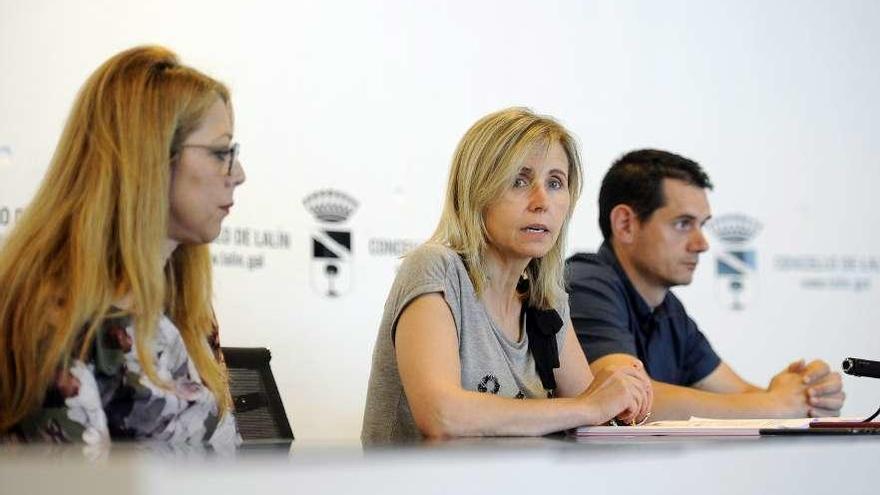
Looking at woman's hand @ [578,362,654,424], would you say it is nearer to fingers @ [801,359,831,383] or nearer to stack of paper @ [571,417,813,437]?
stack of paper @ [571,417,813,437]

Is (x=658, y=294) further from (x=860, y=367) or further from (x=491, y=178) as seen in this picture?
(x=860, y=367)

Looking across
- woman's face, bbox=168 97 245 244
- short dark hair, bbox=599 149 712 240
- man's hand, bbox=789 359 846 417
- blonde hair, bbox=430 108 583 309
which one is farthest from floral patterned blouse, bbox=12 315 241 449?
short dark hair, bbox=599 149 712 240

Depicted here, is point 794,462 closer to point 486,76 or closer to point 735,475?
point 735,475

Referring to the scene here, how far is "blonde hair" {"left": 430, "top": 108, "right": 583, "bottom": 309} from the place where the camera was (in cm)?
205

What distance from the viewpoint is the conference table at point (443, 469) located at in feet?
2.87

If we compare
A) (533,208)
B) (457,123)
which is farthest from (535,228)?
(457,123)

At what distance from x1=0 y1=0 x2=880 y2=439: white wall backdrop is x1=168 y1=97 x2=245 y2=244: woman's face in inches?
47.7

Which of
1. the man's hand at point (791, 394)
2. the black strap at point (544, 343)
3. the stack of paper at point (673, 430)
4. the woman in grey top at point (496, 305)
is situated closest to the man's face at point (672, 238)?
the man's hand at point (791, 394)

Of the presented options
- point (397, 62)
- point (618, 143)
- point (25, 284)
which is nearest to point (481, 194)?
point (25, 284)

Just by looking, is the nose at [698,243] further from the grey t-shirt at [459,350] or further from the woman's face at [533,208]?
the grey t-shirt at [459,350]

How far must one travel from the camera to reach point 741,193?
404cm

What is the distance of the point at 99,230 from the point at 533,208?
87 centimetres

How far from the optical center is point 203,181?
1.52 metres

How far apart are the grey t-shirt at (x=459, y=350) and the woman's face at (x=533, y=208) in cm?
11
